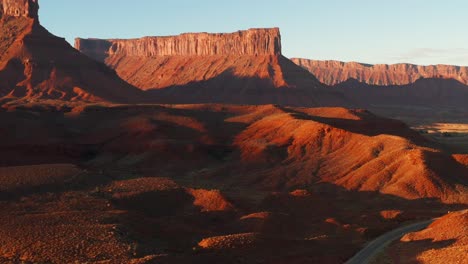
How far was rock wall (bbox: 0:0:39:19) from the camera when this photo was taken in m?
184

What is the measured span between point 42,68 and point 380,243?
136 m

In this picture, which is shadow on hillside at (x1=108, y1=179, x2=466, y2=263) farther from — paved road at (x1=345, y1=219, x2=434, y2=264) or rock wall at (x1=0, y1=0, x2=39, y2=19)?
rock wall at (x1=0, y1=0, x2=39, y2=19)

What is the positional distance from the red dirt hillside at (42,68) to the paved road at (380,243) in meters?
115

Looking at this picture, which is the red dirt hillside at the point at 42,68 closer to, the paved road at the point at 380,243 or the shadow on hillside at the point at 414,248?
the paved road at the point at 380,243

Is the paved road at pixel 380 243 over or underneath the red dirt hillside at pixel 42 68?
underneath

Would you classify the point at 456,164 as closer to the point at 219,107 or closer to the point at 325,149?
the point at 325,149

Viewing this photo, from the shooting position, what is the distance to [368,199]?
7144cm

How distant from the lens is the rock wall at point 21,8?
7239 inches

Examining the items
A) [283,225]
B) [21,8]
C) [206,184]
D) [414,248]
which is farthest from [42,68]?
[414,248]

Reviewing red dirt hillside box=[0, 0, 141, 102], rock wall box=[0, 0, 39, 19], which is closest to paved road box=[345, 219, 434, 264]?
red dirt hillside box=[0, 0, 141, 102]

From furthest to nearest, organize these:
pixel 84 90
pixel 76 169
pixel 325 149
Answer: pixel 84 90
pixel 325 149
pixel 76 169

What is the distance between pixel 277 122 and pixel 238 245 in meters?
68.7

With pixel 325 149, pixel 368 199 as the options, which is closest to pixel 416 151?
pixel 368 199

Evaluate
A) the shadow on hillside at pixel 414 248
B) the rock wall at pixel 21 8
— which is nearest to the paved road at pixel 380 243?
the shadow on hillside at pixel 414 248
